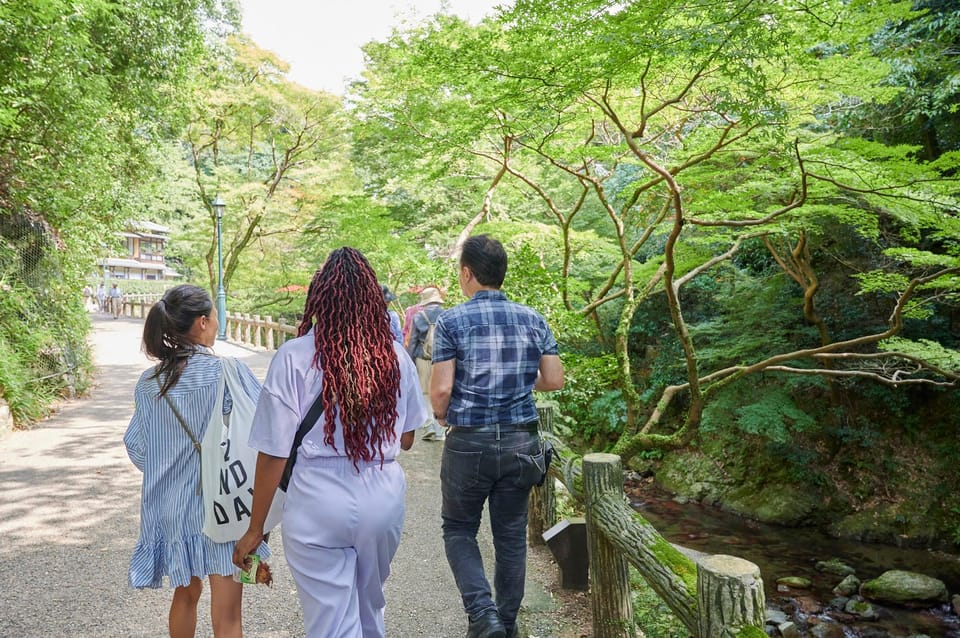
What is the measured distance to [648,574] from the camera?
259cm

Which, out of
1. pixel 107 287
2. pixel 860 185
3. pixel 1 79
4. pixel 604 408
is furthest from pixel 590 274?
pixel 107 287

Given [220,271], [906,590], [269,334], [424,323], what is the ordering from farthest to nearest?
[269,334]
[220,271]
[906,590]
[424,323]

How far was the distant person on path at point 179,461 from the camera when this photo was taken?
2.36 meters

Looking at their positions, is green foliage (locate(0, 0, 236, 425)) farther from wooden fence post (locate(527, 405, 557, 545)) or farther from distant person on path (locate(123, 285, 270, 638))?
wooden fence post (locate(527, 405, 557, 545))

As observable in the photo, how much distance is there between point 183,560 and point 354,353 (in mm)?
1123

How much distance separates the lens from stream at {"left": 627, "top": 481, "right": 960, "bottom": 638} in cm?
664

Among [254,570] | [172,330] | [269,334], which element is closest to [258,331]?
[269,334]

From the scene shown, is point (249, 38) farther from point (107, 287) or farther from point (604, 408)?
point (107, 287)

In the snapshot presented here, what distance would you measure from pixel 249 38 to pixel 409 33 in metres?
12.0

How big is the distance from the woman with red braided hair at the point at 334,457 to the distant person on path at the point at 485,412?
624 mm

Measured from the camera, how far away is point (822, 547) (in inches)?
337

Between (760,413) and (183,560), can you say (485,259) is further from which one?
(760,413)

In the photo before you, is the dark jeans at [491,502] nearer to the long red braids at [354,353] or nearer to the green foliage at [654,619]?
the long red braids at [354,353]

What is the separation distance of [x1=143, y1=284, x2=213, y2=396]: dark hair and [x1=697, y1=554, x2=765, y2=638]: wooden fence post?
6.68ft
